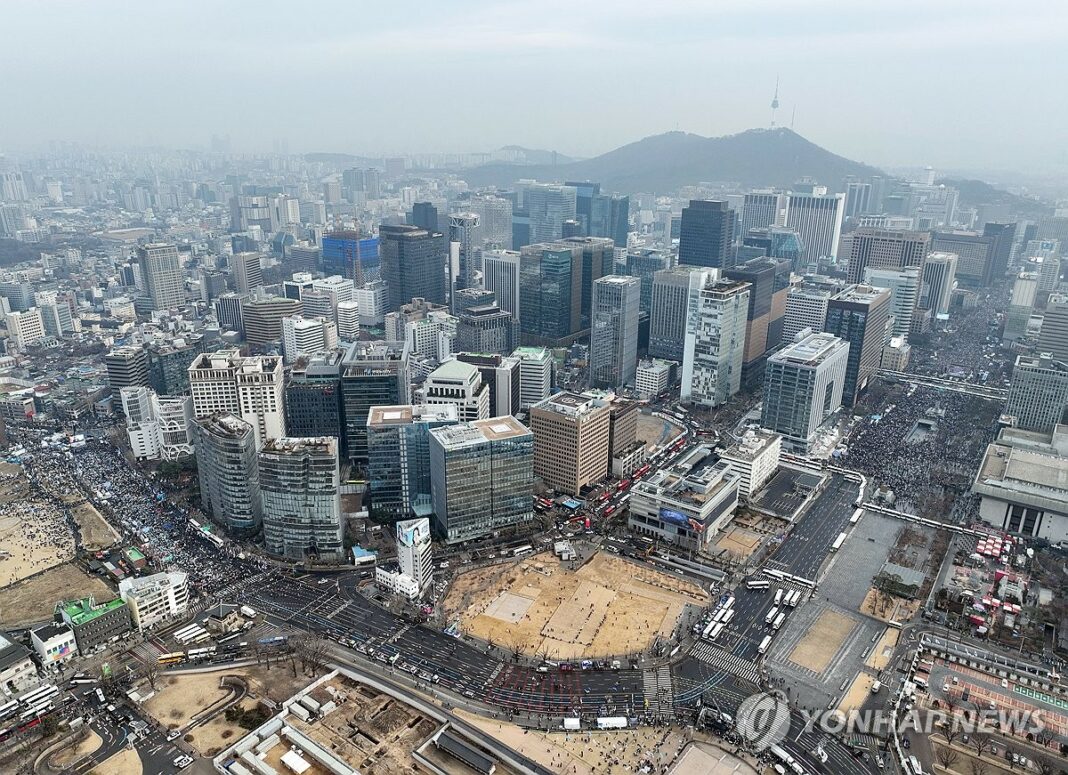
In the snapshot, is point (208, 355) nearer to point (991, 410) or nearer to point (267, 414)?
point (267, 414)

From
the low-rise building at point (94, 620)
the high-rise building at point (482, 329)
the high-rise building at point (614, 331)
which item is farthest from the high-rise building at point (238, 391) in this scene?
the high-rise building at point (614, 331)

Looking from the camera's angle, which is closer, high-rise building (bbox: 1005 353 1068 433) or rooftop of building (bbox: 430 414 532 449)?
rooftop of building (bbox: 430 414 532 449)

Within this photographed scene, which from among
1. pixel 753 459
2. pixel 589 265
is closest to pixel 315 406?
pixel 753 459

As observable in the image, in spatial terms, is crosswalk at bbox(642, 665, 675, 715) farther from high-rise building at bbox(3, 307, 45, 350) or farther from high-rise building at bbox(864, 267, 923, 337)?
high-rise building at bbox(3, 307, 45, 350)

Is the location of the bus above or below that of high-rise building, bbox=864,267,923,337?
below

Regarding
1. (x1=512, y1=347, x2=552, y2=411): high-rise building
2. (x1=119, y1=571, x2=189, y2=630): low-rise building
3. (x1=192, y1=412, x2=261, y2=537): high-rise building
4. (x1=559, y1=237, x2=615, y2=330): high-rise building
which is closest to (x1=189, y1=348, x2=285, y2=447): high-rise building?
(x1=192, y1=412, x2=261, y2=537): high-rise building

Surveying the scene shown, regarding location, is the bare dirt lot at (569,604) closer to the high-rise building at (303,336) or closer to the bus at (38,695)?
the bus at (38,695)
